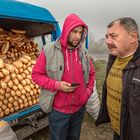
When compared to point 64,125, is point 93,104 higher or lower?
lower

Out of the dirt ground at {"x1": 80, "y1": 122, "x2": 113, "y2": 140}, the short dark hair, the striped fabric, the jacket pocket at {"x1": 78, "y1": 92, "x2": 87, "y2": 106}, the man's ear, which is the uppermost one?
the short dark hair

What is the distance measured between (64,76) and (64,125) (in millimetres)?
587

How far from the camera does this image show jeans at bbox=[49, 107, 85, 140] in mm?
3564

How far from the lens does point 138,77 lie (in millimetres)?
2830

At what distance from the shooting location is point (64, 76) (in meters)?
3.46

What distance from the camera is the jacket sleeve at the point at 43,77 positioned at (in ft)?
10.9

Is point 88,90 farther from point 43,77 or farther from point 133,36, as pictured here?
point 133,36

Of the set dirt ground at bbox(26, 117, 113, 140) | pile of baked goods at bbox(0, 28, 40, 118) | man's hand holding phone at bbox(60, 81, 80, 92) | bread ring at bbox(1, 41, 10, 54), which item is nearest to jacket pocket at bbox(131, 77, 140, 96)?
man's hand holding phone at bbox(60, 81, 80, 92)

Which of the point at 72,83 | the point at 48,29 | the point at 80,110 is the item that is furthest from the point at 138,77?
the point at 48,29

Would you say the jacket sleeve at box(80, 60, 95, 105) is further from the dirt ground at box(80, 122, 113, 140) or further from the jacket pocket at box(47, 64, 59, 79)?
the dirt ground at box(80, 122, 113, 140)

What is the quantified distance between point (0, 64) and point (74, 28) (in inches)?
78.4

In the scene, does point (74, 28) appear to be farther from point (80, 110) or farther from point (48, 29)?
point (48, 29)

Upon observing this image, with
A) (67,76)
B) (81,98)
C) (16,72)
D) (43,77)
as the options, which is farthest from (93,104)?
(43,77)

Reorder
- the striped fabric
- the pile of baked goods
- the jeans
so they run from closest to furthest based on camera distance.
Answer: the jeans, the pile of baked goods, the striped fabric
